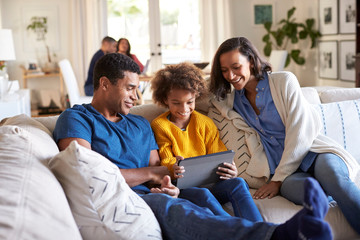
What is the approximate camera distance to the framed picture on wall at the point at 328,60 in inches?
259

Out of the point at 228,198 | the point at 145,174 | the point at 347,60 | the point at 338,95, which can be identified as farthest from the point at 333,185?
the point at 347,60

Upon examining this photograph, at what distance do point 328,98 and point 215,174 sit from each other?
1053 mm

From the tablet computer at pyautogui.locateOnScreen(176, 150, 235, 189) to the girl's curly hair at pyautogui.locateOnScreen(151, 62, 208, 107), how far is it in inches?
16.0

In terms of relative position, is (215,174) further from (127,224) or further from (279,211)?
(127,224)

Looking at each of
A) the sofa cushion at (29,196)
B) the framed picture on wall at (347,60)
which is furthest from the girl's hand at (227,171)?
the framed picture on wall at (347,60)

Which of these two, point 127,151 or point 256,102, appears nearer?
point 127,151

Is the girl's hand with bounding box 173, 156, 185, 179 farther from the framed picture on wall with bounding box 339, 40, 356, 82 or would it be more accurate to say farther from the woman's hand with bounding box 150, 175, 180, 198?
the framed picture on wall with bounding box 339, 40, 356, 82

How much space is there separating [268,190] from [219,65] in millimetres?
699

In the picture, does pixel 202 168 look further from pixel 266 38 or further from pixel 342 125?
pixel 266 38

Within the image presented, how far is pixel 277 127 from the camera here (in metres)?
2.25

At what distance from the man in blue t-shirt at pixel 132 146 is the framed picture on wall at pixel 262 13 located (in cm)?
589

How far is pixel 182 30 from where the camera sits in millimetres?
7641

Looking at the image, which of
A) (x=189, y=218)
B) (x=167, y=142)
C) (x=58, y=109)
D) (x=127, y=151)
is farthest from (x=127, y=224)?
(x=58, y=109)

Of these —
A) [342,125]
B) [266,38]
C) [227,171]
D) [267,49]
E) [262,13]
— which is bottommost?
[227,171]
